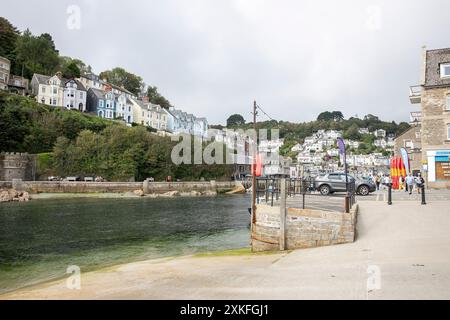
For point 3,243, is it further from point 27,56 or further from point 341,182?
point 27,56

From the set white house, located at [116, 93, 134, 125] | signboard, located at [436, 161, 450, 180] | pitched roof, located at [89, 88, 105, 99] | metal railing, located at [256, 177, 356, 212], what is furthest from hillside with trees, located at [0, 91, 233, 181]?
signboard, located at [436, 161, 450, 180]

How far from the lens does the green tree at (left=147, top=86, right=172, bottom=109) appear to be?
419ft

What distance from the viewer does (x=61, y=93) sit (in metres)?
80.6

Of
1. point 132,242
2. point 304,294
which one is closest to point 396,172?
point 132,242

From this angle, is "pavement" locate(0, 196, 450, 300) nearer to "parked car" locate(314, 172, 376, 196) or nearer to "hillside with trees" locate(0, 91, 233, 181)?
"parked car" locate(314, 172, 376, 196)

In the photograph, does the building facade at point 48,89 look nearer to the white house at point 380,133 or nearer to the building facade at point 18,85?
the building facade at point 18,85

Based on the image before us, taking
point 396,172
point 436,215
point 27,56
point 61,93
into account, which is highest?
point 27,56

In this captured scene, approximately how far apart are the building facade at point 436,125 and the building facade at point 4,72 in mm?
78352

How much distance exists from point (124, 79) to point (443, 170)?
11460 cm

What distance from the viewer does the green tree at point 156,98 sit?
419 feet

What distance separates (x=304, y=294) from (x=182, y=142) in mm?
69587

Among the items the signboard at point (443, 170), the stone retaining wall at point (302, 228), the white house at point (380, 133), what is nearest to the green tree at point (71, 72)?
the signboard at point (443, 170)

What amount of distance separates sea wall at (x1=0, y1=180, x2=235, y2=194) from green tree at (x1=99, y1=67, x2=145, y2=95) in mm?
71809
